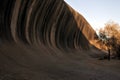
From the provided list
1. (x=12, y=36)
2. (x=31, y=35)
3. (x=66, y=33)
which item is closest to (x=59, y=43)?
(x=66, y=33)

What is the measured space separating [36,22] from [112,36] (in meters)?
18.5

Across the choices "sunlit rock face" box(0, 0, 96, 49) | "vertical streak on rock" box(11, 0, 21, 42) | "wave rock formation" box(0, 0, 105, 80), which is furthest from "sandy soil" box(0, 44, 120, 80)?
"sunlit rock face" box(0, 0, 96, 49)

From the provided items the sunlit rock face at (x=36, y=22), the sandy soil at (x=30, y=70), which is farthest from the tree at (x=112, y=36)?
the sandy soil at (x=30, y=70)

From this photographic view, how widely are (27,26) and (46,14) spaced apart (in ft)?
17.7

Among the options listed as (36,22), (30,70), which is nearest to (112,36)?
(36,22)

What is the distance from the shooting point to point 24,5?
23.6 meters

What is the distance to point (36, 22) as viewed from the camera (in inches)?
1090

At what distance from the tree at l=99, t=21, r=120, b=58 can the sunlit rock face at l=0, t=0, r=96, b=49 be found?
259 inches

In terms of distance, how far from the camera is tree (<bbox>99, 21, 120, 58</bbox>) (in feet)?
133

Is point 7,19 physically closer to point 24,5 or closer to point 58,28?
point 24,5

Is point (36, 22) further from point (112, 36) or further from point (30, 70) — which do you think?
point (112, 36)

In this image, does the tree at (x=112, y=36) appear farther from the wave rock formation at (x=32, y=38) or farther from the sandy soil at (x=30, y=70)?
the sandy soil at (x=30, y=70)

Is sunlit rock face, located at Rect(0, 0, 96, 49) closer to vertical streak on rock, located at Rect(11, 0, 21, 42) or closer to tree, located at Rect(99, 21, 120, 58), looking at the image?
vertical streak on rock, located at Rect(11, 0, 21, 42)

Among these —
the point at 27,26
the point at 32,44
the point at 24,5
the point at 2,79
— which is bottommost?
the point at 2,79
